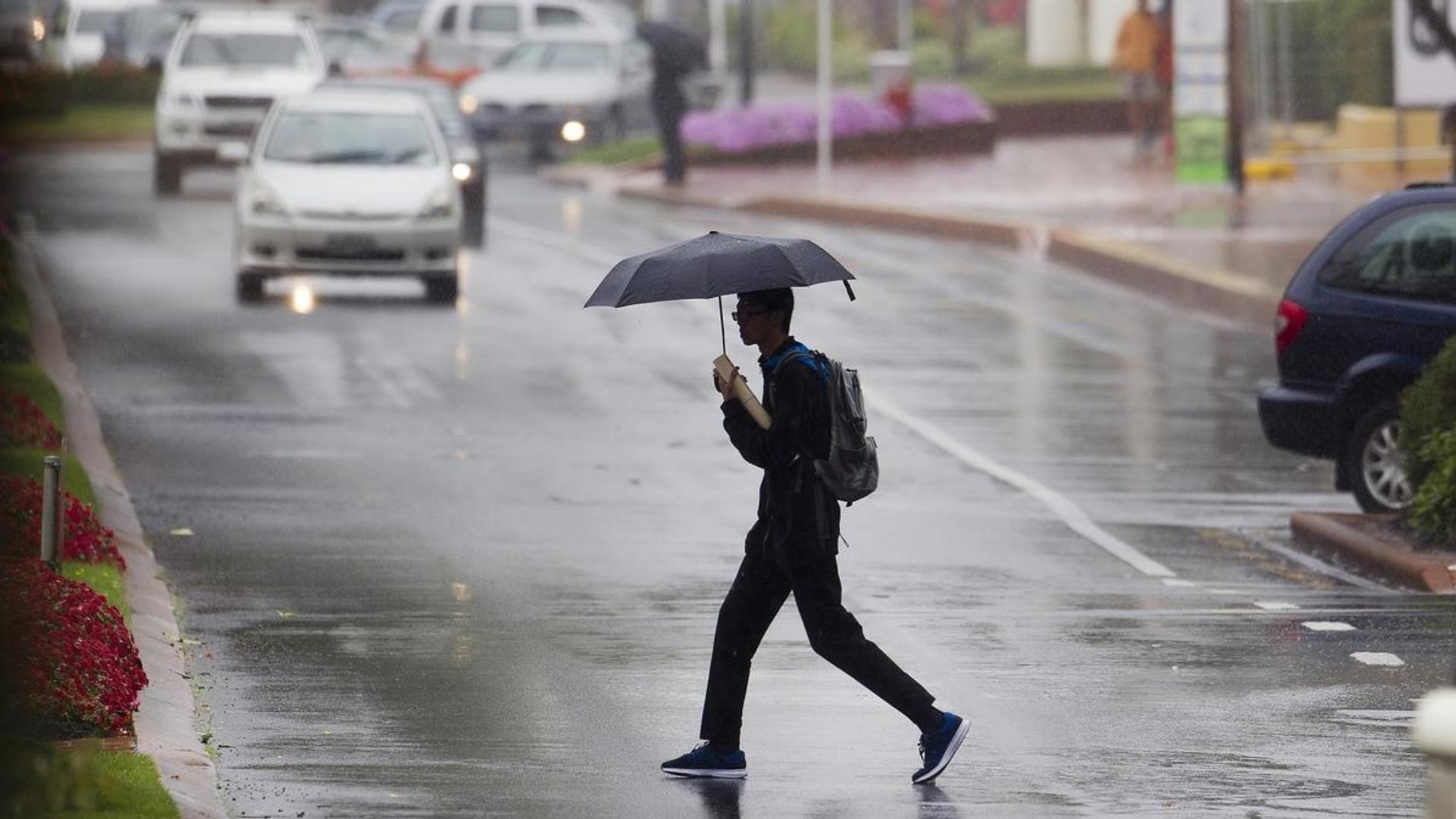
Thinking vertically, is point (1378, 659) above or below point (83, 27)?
below

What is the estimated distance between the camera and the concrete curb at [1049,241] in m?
23.1

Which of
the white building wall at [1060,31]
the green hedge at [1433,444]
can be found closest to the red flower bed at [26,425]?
the green hedge at [1433,444]

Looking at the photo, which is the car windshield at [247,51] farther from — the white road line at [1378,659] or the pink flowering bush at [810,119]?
the white road line at [1378,659]

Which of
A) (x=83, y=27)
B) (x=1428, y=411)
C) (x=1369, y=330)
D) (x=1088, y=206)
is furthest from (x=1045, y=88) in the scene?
(x=1428, y=411)

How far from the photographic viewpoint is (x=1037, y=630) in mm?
11031

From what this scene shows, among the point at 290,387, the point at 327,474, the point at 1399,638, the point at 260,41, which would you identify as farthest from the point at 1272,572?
the point at 260,41

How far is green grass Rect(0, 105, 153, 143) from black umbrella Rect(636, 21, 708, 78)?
952 cm

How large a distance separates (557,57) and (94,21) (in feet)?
68.9

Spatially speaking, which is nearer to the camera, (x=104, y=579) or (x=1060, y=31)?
(x=104, y=579)

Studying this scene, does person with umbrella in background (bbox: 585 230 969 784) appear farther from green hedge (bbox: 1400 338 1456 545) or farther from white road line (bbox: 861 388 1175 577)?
green hedge (bbox: 1400 338 1456 545)

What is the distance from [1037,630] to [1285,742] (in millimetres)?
2144

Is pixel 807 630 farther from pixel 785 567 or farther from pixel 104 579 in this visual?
pixel 104 579

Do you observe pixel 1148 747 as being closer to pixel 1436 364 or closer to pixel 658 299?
pixel 658 299

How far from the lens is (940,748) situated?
837 centimetres
